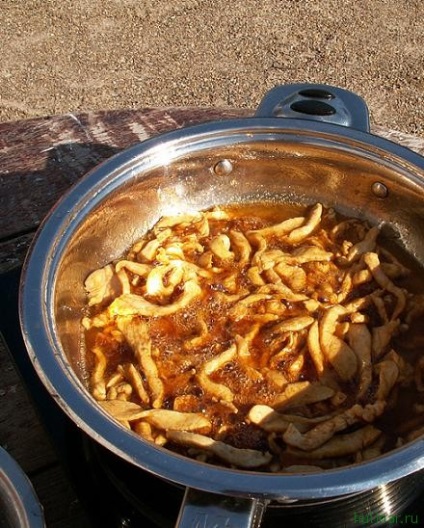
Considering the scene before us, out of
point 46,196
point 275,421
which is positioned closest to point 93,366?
point 275,421

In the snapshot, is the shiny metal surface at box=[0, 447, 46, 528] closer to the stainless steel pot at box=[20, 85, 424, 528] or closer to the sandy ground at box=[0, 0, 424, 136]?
the stainless steel pot at box=[20, 85, 424, 528]

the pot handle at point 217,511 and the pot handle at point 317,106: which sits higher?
the pot handle at point 317,106

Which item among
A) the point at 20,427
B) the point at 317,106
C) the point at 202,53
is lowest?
the point at 202,53

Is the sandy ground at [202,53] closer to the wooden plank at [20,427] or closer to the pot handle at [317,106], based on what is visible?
the pot handle at [317,106]

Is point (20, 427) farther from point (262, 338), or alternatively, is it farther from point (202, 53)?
point (202, 53)


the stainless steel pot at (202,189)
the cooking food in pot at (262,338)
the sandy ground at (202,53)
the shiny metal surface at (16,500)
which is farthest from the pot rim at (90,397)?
the sandy ground at (202,53)

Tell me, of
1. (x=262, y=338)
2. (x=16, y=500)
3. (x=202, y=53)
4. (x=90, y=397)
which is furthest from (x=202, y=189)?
(x=202, y=53)

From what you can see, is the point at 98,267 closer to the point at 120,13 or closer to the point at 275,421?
the point at 275,421
